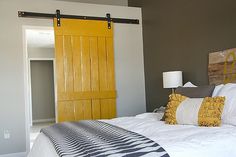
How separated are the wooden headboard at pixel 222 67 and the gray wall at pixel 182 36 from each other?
0.10 m

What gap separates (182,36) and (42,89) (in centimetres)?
638

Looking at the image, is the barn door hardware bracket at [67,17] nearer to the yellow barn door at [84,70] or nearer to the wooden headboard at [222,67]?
the yellow barn door at [84,70]

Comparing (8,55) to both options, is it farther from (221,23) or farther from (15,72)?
(221,23)

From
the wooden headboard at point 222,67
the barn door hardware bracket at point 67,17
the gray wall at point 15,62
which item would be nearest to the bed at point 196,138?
the wooden headboard at point 222,67

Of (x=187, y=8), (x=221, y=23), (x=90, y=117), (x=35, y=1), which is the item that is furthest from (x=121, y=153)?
(x=35, y=1)

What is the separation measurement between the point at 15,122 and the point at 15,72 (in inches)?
32.7

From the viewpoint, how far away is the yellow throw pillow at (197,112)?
2.29 meters

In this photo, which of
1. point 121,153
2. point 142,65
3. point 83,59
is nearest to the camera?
point 121,153

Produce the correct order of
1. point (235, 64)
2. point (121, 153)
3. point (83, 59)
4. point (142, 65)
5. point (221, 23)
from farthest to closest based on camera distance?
point (142, 65) < point (83, 59) < point (221, 23) < point (235, 64) < point (121, 153)

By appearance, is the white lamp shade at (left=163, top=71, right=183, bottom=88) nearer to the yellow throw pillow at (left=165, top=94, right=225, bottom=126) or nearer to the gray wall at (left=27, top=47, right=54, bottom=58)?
the yellow throw pillow at (left=165, top=94, right=225, bottom=126)

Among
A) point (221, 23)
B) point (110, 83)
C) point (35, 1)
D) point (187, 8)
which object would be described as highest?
point (35, 1)

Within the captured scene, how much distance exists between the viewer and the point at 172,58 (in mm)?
4293

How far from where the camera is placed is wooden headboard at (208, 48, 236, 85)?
120 inches

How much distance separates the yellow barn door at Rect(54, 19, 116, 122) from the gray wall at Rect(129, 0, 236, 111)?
30.1 inches
